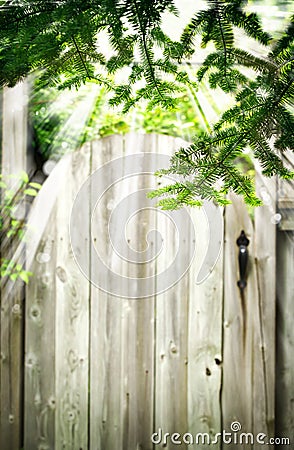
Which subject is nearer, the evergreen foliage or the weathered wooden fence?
the evergreen foliage

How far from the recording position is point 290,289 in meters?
1.54

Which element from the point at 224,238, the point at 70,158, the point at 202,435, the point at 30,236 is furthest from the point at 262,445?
the point at 70,158

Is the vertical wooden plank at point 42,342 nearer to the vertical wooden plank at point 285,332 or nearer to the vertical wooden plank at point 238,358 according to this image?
the vertical wooden plank at point 238,358

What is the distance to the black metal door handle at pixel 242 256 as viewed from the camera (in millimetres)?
1515

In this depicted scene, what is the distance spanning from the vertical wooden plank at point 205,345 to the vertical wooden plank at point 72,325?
347mm

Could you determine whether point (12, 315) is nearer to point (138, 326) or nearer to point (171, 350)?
point (138, 326)

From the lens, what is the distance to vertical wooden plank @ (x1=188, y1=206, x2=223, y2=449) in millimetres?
1526

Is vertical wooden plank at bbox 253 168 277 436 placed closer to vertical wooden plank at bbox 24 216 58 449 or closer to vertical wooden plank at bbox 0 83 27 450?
vertical wooden plank at bbox 24 216 58 449

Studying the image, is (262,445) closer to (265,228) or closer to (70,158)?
(265,228)

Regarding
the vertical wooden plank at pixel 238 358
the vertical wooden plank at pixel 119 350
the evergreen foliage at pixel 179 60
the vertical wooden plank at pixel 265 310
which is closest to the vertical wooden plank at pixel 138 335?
the vertical wooden plank at pixel 119 350

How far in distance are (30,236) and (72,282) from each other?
20 centimetres

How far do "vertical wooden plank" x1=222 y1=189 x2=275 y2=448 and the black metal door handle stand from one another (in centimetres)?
1

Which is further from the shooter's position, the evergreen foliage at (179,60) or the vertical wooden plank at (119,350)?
the vertical wooden plank at (119,350)

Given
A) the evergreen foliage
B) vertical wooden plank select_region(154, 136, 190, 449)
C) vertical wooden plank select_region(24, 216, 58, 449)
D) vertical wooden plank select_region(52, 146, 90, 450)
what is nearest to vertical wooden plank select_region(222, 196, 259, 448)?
vertical wooden plank select_region(154, 136, 190, 449)
